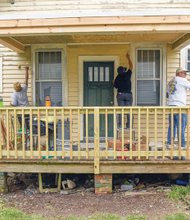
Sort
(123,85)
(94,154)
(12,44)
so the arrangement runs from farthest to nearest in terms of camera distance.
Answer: (123,85) → (12,44) → (94,154)

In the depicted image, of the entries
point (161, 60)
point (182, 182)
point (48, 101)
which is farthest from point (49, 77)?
point (182, 182)

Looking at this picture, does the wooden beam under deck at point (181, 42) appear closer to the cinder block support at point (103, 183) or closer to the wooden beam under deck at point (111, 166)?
the wooden beam under deck at point (111, 166)

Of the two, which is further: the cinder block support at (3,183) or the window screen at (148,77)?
the window screen at (148,77)

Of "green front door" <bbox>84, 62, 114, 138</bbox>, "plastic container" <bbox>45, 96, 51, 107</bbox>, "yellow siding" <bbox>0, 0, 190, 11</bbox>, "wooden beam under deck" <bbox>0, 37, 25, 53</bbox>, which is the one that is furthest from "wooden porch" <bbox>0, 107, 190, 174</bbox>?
"yellow siding" <bbox>0, 0, 190, 11</bbox>

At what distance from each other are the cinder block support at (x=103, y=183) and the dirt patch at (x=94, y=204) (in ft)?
0.51

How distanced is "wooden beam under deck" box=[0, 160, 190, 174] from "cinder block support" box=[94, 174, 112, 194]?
11 centimetres

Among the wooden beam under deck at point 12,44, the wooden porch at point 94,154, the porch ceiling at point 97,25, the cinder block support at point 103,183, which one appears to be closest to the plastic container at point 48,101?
the wooden beam under deck at point 12,44

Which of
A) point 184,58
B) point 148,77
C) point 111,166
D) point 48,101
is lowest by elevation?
point 111,166

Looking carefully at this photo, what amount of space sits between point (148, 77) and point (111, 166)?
3306mm

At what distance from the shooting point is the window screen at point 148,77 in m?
9.16

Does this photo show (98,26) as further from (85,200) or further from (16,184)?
(16,184)

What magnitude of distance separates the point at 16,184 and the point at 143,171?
2842mm

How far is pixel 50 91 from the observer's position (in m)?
9.35

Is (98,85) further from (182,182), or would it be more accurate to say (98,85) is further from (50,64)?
(182,182)
